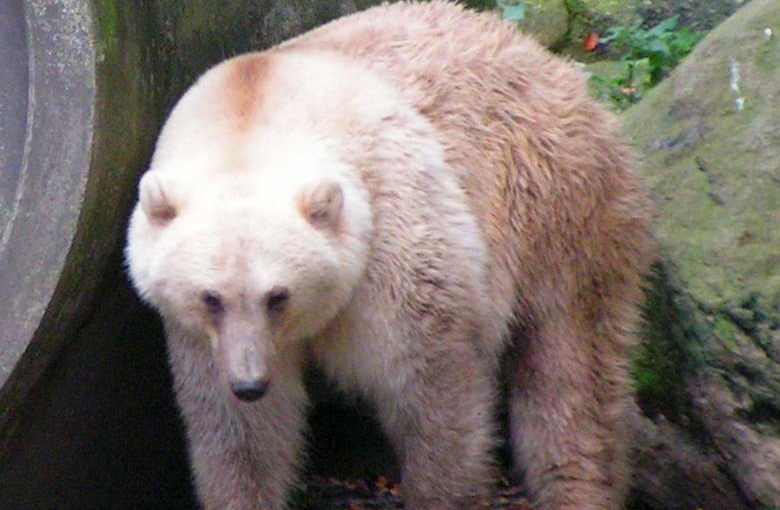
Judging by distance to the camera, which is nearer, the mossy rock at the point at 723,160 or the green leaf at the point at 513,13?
the mossy rock at the point at 723,160

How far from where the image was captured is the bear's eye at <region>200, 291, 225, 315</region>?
456cm

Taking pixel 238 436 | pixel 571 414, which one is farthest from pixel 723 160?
pixel 238 436

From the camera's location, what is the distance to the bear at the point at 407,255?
4691mm

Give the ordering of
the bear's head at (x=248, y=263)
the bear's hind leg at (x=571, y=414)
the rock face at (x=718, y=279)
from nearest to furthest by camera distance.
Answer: the bear's head at (x=248, y=263)
the rock face at (x=718, y=279)
the bear's hind leg at (x=571, y=414)

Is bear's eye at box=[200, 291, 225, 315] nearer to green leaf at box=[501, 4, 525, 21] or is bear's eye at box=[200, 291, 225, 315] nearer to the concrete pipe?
the concrete pipe

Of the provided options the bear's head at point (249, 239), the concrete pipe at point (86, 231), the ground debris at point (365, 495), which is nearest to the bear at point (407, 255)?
the bear's head at point (249, 239)

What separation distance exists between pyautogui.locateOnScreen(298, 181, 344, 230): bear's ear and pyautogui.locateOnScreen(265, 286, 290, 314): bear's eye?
9.7 inches

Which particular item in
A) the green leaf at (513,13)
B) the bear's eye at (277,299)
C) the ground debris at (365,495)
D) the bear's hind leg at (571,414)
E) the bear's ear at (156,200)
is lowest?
the ground debris at (365,495)

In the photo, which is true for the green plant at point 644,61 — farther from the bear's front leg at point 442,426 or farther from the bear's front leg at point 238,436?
the bear's front leg at point 238,436

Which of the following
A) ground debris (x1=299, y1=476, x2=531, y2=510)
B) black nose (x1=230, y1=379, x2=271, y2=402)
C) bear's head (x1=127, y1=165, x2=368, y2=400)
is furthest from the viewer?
ground debris (x1=299, y1=476, x2=531, y2=510)

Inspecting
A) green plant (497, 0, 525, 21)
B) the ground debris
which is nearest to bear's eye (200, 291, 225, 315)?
the ground debris

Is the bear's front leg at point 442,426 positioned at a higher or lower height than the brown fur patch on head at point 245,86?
lower

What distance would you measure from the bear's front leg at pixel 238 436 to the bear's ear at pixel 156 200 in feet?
1.78

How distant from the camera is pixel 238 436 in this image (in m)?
5.12
